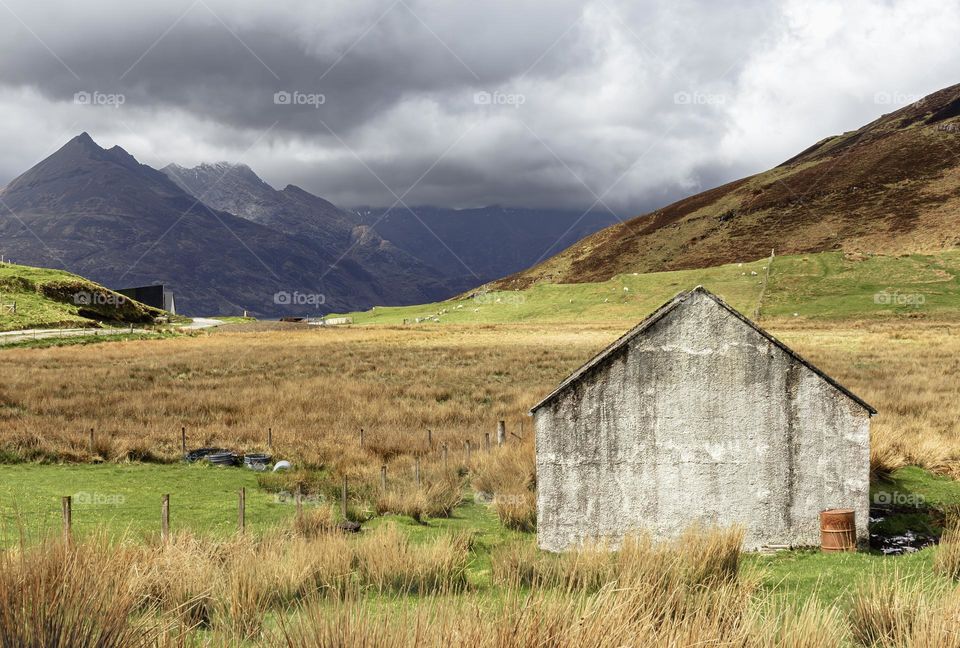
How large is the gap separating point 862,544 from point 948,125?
12874 cm

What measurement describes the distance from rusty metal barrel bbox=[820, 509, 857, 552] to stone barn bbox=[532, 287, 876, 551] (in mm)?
259

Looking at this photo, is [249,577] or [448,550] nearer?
[249,577]

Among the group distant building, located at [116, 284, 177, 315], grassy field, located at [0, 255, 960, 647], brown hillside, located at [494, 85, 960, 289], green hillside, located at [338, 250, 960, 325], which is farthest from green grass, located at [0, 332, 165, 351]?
brown hillside, located at [494, 85, 960, 289]

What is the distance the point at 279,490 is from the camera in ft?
56.0

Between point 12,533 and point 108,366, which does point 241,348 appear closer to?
point 108,366

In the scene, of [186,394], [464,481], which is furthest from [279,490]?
[186,394]

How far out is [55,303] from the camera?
73.1 m

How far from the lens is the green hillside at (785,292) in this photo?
2712 inches

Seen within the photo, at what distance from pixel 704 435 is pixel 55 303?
79.5 metres

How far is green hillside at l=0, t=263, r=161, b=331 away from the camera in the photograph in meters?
65.5

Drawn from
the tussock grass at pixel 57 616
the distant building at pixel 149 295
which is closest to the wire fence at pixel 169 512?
the tussock grass at pixel 57 616

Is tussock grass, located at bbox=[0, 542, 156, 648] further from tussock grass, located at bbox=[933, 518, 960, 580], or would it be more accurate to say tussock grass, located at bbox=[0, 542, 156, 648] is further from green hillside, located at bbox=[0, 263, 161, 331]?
green hillside, located at bbox=[0, 263, 161, 331]


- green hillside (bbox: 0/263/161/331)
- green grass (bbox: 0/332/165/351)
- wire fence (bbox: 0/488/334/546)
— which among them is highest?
green hillside (bbox: 0/263/161/331)

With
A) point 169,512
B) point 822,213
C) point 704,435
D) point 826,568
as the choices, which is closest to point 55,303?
point 169,512
